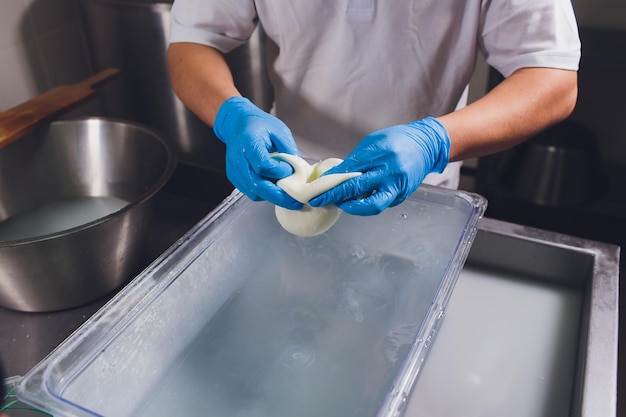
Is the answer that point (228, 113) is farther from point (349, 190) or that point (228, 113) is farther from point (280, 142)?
point (349, 190)

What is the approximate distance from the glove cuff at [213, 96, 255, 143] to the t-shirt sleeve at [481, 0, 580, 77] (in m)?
0.51

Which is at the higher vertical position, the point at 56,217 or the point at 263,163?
the point at 263,163

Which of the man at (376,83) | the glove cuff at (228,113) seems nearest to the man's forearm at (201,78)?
the man at (376,83)

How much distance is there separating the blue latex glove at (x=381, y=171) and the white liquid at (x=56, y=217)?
587 mm

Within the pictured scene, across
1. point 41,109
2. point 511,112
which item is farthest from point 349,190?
point 41,109

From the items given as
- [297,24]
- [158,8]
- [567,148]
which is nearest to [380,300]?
[297,24]

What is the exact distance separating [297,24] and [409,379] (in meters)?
0.79

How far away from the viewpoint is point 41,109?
4.05 ft

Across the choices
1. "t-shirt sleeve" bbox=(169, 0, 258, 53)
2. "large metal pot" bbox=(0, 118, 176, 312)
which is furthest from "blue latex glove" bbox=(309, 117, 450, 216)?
"t-shirt sleeve" bbox=(169, 0, 258, 53)

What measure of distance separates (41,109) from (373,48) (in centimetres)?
77

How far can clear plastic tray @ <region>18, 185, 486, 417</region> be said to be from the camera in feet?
2.31

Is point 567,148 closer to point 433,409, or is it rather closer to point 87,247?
point 433,409

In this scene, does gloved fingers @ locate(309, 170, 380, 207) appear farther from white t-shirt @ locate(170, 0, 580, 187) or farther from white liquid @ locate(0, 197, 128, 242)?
white liquid @ locate(0, 197, 128, 242)

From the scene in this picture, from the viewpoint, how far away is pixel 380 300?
87cm
